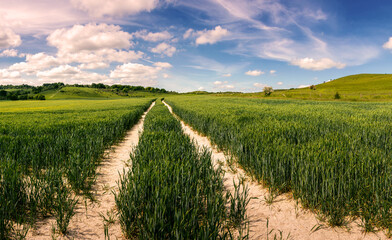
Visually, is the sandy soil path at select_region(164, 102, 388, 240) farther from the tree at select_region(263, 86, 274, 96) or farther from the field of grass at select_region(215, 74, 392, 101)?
the tree at select_region(263, 86, 274, 96)

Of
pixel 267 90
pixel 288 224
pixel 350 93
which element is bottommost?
pixel 288 224

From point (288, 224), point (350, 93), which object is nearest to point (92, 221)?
point (288, 224)

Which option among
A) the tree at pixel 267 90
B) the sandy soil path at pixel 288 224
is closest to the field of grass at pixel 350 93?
the tree at pixel 267 90

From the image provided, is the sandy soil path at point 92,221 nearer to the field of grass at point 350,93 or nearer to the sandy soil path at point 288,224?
the sandy soil path at point 288,224

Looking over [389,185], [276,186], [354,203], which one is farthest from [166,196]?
[389,185]

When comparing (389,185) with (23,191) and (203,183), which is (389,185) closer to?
(203,183)

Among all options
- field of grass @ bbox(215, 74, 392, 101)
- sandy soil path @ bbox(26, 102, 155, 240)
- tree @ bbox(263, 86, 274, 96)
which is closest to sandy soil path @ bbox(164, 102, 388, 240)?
sandy soil path @ bbox(26, 102, 155, 240)

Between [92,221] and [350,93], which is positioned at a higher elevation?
[350,93]

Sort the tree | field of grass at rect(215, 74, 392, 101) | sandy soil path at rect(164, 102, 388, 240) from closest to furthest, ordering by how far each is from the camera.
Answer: sandy soil path at rect(164, 102, 388, 240) < field of grass at rect(215, 74, 392, 101) < the tree

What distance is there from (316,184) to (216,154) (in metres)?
4.48

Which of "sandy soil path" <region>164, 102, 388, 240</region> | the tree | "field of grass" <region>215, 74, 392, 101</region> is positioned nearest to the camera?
"sandy soil path" <region>164, 102, 388, 240</region>

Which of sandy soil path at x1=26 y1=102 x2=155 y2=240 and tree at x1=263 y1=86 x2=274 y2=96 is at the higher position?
tree at x1=263 y1=86 x2=274 y2=96

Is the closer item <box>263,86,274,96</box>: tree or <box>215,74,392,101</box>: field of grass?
<box>215,74,392,101</box>: field of grass

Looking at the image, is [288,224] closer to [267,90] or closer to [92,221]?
[92,221]
